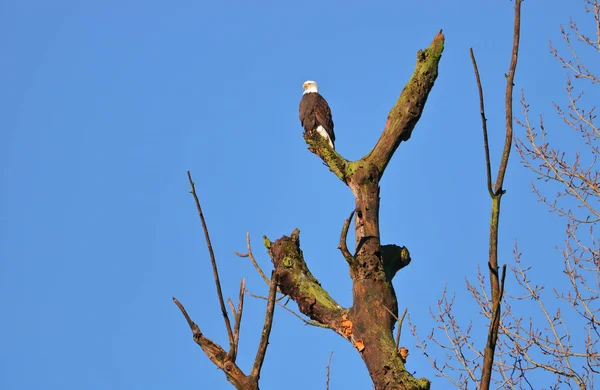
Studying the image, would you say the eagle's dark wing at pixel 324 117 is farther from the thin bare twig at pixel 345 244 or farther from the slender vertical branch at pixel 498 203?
the slender vertical branch at pixel 498 203

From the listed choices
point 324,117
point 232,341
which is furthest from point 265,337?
point 324,117

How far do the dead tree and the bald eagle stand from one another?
4723mm

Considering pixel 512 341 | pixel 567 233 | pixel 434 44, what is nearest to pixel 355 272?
pixel 434 44

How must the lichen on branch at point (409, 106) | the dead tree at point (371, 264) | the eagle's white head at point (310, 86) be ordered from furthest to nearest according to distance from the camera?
1. the eagle's white head at point (310, 86)
2. the lichen on branch at point (409, 106)
3. the dead tree at point (371, 264)

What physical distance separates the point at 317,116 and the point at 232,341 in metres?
8.10

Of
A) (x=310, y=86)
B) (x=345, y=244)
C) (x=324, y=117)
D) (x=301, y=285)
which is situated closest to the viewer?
(x=345, y=244)

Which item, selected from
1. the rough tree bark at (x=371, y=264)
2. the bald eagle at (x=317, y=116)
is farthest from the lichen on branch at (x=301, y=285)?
the bald eagle at (x=317, y=116)

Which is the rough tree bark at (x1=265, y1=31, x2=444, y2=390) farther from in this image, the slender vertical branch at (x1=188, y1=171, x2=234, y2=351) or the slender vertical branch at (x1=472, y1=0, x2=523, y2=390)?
the slender vertical branch at (x1=472, y1=0, x2=523, y2=390)

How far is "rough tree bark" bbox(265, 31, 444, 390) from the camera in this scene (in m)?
3.96

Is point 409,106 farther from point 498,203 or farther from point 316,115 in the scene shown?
point 316,115

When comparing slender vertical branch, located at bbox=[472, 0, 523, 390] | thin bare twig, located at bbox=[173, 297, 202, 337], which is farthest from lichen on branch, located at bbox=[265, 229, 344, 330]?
slender vertical branch, located at bbox=[472, 0, 523, 390]

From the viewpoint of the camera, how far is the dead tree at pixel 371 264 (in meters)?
3.95

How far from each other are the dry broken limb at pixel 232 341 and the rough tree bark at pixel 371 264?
1.41 metres

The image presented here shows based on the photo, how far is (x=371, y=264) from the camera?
14.0 feet
